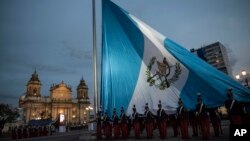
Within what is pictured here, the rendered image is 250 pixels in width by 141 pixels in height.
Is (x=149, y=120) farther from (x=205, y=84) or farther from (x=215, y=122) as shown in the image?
(x=205, y=84)

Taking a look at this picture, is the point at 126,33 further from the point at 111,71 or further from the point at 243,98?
the point at 243,98

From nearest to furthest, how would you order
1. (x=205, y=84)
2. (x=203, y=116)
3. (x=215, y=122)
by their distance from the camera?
1. (x=203, y=116)
2. (x=205, y=84)
3. (x=215, y=122)

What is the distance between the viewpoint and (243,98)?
30.1 feet

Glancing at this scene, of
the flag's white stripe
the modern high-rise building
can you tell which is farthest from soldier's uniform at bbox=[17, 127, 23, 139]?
the modern high-rise building

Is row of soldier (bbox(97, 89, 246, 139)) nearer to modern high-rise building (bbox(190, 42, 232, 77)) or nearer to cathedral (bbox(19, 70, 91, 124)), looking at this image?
cathedral (bbox(19, 70, 91, 124))

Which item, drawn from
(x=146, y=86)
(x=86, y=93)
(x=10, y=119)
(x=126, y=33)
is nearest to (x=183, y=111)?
(x=146, y=86)

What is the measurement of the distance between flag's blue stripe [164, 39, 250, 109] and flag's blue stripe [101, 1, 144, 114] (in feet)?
7.07

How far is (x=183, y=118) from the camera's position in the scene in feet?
34.2

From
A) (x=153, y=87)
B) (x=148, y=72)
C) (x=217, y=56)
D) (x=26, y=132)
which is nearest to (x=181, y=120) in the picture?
(x=153, y=87)

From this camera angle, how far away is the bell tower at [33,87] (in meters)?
75.1

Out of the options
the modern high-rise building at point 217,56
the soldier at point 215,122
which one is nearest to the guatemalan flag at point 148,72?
the soldier at point 215,122

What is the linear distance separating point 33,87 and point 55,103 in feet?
31.4

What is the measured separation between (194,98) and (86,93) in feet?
256

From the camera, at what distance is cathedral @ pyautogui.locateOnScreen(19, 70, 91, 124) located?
72062 mm
